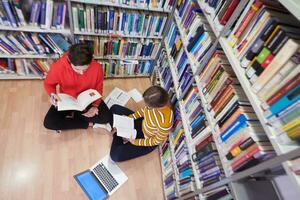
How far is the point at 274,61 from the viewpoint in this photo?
88cm

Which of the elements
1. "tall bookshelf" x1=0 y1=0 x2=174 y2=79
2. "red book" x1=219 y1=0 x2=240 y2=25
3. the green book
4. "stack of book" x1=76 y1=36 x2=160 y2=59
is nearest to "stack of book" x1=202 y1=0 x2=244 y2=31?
→ "red book" x1=219 y1=0 x2=240 y2=25

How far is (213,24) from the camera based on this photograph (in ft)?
4.31

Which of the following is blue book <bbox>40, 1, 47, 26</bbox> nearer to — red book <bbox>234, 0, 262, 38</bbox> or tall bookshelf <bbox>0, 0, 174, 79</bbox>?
tall bookshelf <bbox>0, 0, 174, 79</bbox>

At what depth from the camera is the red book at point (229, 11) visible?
3.84 ft

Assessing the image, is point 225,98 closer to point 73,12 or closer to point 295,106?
point 295,106

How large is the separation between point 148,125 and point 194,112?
16.7 inches

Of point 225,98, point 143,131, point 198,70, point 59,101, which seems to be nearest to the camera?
point 225,98

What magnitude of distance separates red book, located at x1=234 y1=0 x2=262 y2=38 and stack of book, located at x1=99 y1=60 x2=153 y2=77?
1.42m

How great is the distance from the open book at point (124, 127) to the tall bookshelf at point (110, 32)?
A: 74 centimetres

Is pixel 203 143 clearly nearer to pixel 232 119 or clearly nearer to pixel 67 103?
pixel 232 119

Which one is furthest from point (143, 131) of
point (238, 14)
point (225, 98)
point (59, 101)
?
point (238, 14)

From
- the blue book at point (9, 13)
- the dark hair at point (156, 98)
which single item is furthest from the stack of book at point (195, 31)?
the blue book at point (9, 13)

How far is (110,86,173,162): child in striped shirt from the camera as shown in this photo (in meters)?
1.62

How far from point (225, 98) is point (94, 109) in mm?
1167
